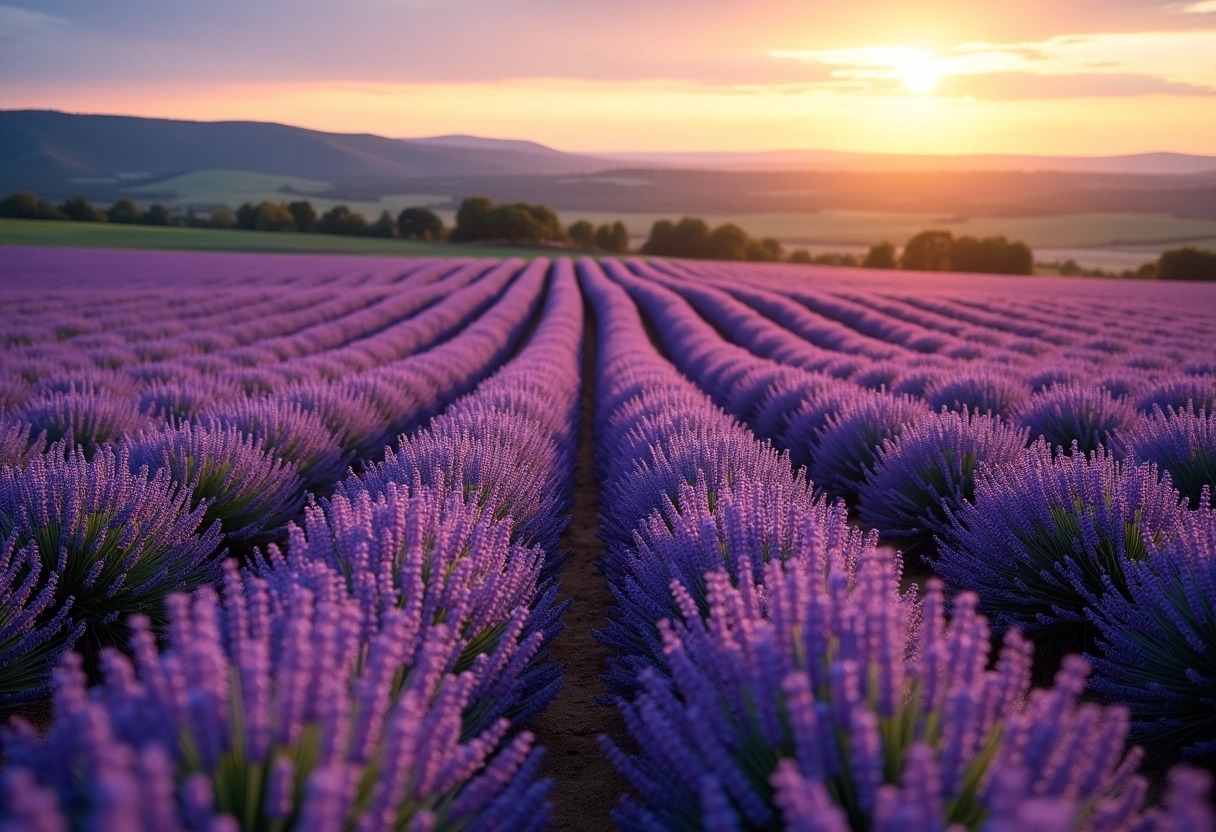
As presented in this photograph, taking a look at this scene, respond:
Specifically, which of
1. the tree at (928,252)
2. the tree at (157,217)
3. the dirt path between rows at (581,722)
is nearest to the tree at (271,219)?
the tree at (157,217)

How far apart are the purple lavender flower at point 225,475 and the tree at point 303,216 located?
6643cm

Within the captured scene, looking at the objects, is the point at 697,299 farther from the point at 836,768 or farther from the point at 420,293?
the point at 836,768

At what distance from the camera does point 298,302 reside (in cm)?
1961

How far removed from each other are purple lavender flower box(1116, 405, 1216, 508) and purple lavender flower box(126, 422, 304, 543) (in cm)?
456

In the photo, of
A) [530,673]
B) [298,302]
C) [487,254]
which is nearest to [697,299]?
[298,302]

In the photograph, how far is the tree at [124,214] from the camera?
6431 centimetres

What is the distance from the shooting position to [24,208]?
60.3 metres

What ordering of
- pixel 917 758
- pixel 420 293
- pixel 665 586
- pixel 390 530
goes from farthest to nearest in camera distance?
pixel 420 293, pixel 665 586, pixel 390 530, pixel 917 758

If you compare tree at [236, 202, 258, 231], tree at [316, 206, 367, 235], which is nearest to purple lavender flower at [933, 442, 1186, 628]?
tree at [316, 206, 367, 235]

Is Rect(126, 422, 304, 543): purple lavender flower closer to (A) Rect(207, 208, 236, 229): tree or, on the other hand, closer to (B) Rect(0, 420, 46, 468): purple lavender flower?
(B) Rect(0, 420, 46, 468): purple lavender flower

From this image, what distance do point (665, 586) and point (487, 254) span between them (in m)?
49.9

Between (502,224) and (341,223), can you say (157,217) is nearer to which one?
(341,223)

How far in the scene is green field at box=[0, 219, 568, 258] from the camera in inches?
1679

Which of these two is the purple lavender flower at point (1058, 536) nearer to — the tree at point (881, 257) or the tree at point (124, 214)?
the tree at point (881, 257)
